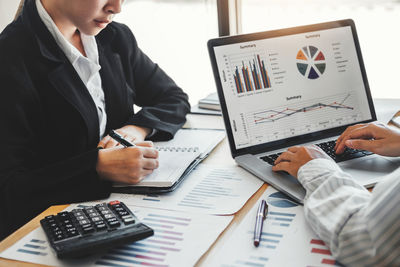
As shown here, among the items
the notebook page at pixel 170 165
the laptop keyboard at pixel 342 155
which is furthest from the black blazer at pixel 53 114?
the laptop keyboard at pixel 342 155

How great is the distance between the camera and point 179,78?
3.27 meters

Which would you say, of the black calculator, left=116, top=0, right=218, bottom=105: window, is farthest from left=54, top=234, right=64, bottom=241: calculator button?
left=116, top=0, right=218, bottom=105: window

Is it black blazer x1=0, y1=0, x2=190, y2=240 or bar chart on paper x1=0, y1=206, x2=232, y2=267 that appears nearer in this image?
bar chart on paper x1=0, y1=206, x2=232, y2=267

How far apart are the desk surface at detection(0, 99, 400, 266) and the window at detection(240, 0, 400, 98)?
0.67 metres

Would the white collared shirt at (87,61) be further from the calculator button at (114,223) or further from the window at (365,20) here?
the window at (365,20)

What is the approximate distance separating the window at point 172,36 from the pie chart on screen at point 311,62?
68.0 inches

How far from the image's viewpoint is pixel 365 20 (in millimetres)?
3053

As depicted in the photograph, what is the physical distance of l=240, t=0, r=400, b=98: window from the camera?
7.55 ft

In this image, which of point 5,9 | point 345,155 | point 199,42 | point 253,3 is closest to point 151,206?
point 345,155

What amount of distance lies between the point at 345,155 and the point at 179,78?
88.9 inches

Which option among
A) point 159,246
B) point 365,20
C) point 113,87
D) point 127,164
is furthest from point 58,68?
point 365,20

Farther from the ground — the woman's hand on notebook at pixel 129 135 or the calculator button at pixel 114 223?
the woman's hand on notebook at pixel 129 135

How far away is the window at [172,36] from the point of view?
122 inches

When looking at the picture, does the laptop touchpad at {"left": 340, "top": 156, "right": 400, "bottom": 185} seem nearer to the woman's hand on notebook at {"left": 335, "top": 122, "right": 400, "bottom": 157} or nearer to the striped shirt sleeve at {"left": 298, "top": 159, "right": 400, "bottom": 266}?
the woman's hand on notebook at {"left": 335, "top": 122, "right": 400, "bottom": 157}
